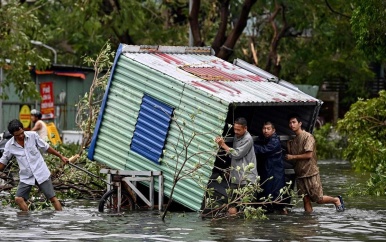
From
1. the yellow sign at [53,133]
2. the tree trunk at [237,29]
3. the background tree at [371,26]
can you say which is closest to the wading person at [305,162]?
the background tree at [371,26]

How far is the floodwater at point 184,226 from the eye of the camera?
16109 millimetres

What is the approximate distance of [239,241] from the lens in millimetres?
15672

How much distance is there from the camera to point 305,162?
66.2 feet

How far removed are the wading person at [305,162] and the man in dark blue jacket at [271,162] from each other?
1.26ft

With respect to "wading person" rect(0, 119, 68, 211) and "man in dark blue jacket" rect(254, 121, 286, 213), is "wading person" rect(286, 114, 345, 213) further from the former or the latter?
"wading person" rect(0, 119, 68, 211)

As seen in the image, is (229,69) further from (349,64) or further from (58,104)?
(349,64)

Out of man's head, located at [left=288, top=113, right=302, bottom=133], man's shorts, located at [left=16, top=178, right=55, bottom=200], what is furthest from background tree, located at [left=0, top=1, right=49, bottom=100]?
man's head, located at [left=288, top=113, right=302, bottom=133]

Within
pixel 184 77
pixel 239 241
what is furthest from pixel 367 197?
pixel 239 241

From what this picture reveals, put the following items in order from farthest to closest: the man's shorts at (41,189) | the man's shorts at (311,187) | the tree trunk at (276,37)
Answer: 1. the tree trunk at (276,37)
2. the man's shorts at (311,187)
3. the man's shorts at (41,189)

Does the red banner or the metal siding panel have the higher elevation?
the red banner

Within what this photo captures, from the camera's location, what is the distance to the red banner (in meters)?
45.2

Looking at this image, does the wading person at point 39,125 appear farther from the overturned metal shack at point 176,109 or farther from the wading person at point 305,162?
the wading person at point 305,162

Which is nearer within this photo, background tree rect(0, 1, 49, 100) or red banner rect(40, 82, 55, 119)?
background tree rect(0, 1, 49, 100)

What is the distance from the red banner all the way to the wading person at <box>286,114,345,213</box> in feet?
84.2
